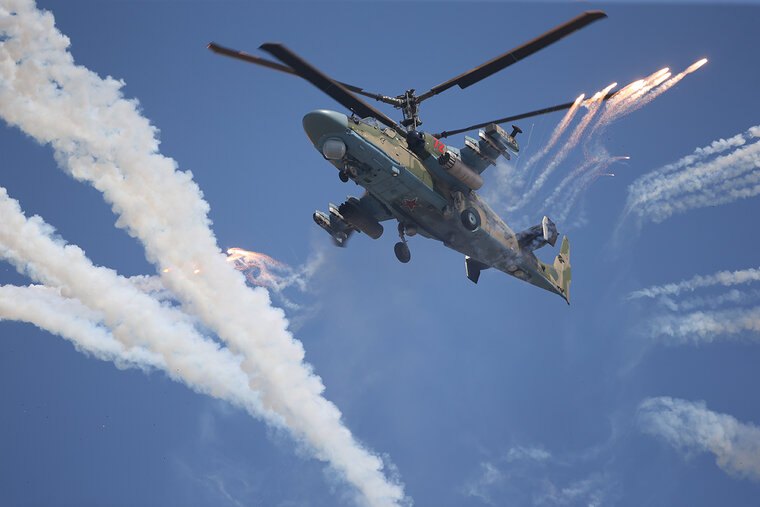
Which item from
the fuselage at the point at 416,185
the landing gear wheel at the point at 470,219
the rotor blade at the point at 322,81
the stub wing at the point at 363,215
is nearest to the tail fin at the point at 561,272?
the fuselage at the point at 416,185

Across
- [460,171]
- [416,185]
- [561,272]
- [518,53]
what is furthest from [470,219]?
[561,272]

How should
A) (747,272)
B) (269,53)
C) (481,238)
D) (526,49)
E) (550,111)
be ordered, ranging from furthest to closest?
(747,272), (481,238), (550,111), (526,49), (269,53)

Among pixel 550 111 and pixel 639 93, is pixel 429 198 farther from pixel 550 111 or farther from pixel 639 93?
pixel 639 93

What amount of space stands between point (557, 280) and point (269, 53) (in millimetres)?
19188

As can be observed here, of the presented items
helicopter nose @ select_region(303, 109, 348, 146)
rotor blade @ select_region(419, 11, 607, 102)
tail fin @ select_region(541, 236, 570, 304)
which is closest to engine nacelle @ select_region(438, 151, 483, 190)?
rotor blade @ select_region(419, 11, 607, 102)

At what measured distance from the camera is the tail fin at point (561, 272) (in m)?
30.7

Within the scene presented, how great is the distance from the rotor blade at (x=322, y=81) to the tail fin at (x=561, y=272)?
12943 mm

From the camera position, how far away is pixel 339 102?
805 inches

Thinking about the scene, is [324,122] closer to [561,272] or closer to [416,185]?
[416,185]

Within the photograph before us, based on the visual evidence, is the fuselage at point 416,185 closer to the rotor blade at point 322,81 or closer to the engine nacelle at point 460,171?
the engine nacelle at point 460,171

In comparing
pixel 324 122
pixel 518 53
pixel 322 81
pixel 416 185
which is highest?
pixel 518 53

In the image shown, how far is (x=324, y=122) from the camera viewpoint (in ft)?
73.2

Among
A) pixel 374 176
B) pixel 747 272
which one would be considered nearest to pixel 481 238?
pixel 374 176

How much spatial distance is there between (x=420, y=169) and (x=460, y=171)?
5.19 feet
